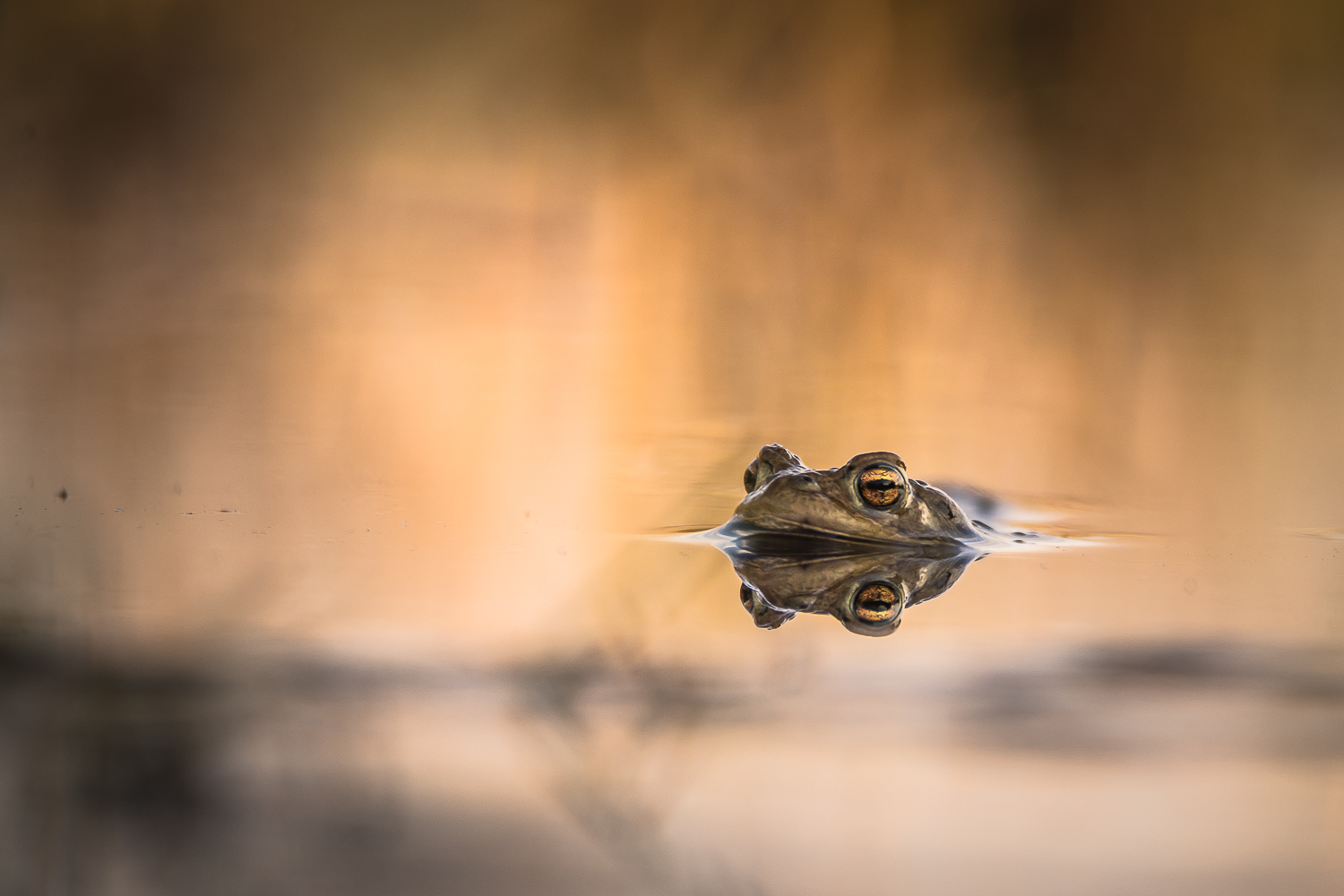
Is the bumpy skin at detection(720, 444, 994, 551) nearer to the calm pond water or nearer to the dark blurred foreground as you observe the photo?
the calm pond water

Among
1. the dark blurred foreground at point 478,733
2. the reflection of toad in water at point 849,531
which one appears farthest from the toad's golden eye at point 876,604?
the dark blurred foreground at point 478,733

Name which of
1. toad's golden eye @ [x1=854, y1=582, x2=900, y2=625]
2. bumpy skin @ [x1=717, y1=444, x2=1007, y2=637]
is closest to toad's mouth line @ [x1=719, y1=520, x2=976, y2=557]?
bumpy skin @ [x1=717, y1=444, x2=1007, y2=637]

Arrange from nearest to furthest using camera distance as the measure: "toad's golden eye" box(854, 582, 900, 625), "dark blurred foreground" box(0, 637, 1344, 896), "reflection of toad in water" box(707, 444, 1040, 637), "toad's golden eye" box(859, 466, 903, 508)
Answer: "dark blurred foreground" box(0, 637, 1344, 896) < "toad's golden eye" box(854, 582, 900, 625) < "reflection of toad in water" box(707, 444, 1040, 637) < "toad's golden eye" box(859, 466, 903, 508)

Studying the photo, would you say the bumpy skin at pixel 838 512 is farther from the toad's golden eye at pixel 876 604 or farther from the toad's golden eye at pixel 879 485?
the toad's golden eye at pixel 876 604

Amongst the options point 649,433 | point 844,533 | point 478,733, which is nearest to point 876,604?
point 844,533

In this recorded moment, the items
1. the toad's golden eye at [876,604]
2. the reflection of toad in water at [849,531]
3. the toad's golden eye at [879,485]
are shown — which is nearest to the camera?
the toad's golden eye at [876,604]
